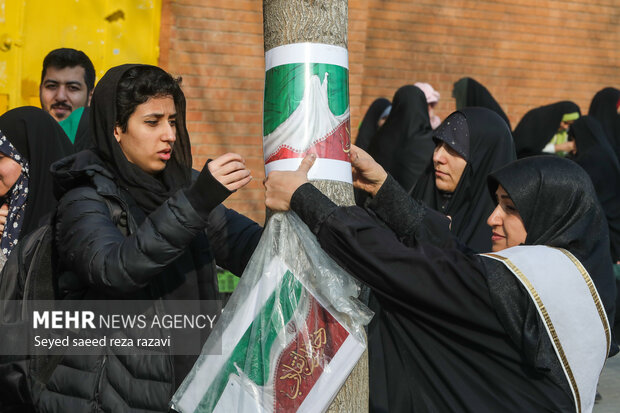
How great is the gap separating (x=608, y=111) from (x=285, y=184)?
7.51 metres

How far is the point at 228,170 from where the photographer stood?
7.50ft

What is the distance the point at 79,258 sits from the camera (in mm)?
2332

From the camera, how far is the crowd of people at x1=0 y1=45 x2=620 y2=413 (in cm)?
217

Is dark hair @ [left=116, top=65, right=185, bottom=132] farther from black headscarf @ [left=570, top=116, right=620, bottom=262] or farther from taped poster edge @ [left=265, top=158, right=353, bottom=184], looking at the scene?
black headscarf @ [left=570, top=116, right=620, bottom=262]

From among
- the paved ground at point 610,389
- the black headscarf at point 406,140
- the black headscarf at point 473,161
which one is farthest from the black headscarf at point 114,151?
the black headscarf at point 406,140

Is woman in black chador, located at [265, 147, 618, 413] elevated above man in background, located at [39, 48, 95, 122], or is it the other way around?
man in background, located at [39, 48, 95, 122]

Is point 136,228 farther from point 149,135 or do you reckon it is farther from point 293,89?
point 293,89

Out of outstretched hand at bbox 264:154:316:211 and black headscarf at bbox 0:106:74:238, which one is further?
black headscarf at bbox 0:106:74:238

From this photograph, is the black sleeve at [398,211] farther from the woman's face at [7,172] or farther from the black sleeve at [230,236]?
the woman's face at [7,172]

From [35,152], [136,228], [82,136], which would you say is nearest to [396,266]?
[136,228]

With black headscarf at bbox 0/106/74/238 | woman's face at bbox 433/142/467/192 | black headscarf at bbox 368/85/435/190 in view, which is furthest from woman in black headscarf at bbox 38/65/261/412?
black headscarf at bbox 368/85/435/190

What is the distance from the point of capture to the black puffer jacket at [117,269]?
2.25 meters

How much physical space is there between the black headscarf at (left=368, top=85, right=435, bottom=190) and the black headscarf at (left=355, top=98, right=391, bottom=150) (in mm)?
795

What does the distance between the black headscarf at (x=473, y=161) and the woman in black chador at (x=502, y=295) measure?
1.38 m
